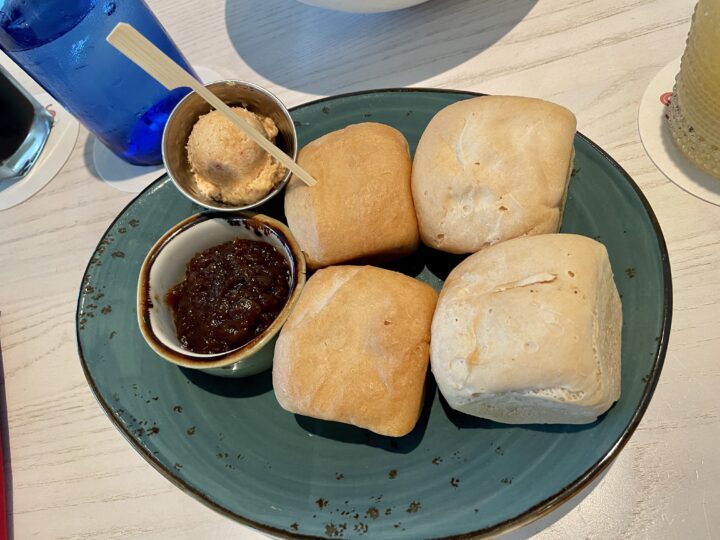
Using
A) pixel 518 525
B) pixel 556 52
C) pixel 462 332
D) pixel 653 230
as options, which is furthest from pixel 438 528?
pixel 556 52

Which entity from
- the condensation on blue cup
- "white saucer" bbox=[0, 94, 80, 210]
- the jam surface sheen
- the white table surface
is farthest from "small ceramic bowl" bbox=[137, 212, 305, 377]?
"white saucer" bbox=[0, 94, 80, 210]

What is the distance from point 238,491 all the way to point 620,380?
0.80 m

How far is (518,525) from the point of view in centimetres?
104

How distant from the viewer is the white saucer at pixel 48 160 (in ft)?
5.96

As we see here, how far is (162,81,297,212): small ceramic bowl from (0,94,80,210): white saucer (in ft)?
→ 2.33

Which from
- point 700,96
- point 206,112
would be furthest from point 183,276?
point 700,96

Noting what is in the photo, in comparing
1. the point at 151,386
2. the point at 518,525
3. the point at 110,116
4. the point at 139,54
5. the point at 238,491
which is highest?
the point at 139,54

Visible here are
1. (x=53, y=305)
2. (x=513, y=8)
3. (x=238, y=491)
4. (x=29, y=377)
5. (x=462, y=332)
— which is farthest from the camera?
(x=513, y=8)

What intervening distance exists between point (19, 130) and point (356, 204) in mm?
1305

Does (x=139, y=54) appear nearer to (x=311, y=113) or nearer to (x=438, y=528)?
(x=311, y=113)

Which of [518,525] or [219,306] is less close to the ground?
[219,306]

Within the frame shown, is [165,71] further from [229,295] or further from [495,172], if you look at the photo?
[495,172]

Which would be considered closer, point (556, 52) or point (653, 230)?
point (653, 230)

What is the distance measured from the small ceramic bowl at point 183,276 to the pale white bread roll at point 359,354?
8 cm
